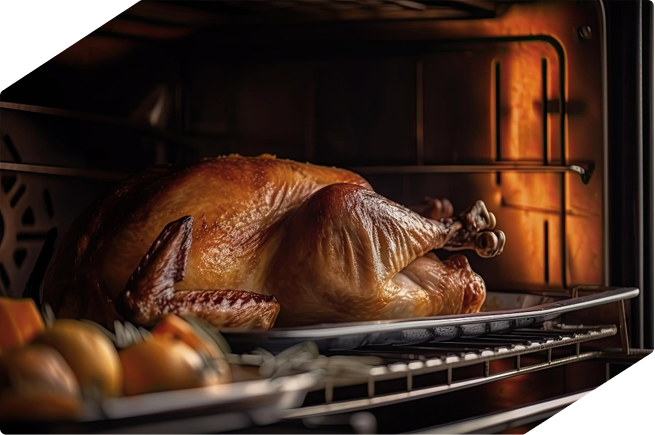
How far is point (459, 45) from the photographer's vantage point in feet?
6.07

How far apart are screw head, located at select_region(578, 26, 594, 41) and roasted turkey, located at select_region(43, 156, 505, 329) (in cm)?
56

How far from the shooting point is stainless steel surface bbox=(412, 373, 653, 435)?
0.94 m

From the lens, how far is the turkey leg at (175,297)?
3.70 ft

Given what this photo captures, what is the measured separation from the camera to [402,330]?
3.35 feet

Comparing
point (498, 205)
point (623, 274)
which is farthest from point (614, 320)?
point (498, 205)

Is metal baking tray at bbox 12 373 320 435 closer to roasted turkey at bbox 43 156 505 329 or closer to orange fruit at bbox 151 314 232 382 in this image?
orange fruit at bbox 151 314 232 382

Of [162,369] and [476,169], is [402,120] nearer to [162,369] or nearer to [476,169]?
[476,169]

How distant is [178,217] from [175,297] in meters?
0.21

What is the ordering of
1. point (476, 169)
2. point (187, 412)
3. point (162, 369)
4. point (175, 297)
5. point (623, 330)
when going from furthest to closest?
point (476, 169)
point (623, 330)
point (175, 297)
point (162, 369)
point (187, 412)

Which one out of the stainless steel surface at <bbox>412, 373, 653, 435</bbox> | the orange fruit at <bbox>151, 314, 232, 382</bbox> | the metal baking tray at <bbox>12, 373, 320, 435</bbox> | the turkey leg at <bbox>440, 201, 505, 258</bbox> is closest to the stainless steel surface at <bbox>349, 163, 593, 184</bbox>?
the turkey leg at <bbox>440, 201, 505, 258</bbox>

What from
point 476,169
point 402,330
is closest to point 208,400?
point 402,330

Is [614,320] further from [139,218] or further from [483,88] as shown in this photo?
[139,218]

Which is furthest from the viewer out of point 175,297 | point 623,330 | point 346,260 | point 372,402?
point 623,330

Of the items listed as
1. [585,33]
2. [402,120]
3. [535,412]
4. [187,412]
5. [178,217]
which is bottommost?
[535,412]
